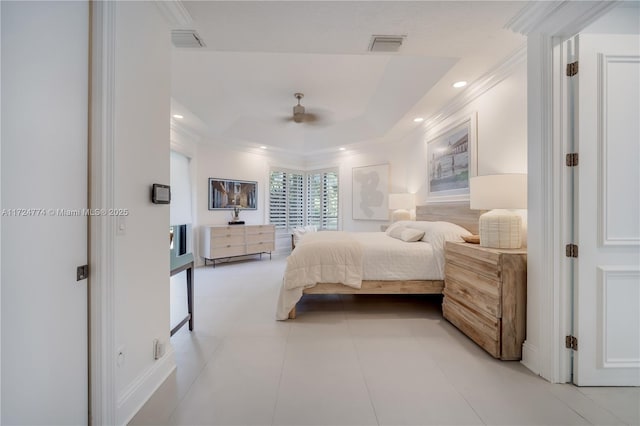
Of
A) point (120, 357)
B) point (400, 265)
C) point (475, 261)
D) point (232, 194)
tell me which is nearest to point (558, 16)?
point (475, 261)

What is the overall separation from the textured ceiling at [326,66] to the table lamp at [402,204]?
1.27 meters

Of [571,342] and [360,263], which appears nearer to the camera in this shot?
[571,342]

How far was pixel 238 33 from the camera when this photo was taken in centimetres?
203

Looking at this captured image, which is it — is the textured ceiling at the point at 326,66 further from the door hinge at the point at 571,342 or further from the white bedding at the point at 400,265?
the door hinge at the point at 571,342

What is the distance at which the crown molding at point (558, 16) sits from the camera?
1.49 metres

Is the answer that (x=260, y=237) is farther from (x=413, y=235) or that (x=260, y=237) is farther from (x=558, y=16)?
(x=558, y=16)

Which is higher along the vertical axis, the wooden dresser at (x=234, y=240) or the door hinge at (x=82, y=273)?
the door hinge at (x=82, y=273)

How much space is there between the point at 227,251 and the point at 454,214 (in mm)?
4238

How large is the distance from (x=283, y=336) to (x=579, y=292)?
2.25 meters

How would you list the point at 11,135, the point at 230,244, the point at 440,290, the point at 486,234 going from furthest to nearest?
the point at 230,244 → the point at 440,290 → the point at 486,234 → the point at 11,135

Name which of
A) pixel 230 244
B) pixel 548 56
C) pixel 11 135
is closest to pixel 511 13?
pixel 548 56

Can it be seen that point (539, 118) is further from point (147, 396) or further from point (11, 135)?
point (147, 396)

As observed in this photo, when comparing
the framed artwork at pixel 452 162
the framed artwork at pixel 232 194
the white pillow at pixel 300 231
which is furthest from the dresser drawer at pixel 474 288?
the framed artwork at pixel 232 194

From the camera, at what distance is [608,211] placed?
161 cm
